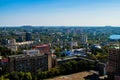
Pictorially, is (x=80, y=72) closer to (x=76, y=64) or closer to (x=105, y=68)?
(x=76, y=64)

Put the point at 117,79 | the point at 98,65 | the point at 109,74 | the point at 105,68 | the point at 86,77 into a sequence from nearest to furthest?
the point at 117,79, the point at 109,74, the point at 86,77, the point at 105,68, the point at 98,65

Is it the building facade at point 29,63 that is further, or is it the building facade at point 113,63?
the building facade at point 29,63

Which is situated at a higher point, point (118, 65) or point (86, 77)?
point (118, 65)

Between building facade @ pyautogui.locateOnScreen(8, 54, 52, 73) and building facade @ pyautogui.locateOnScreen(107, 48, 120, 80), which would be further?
building facade @ pyautogui.locateOnScreen(8, 54, 52, 73)

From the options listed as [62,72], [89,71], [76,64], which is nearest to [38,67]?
[62,72]

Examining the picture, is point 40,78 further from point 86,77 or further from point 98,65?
point 98,65

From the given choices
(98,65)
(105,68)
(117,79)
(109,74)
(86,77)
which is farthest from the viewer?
(98,65)

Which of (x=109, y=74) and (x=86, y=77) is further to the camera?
(x=86, y=77)

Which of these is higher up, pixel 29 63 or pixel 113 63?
pixel 113 63

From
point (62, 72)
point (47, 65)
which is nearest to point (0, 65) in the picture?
point (47, 65)

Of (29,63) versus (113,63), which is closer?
(113,63)
